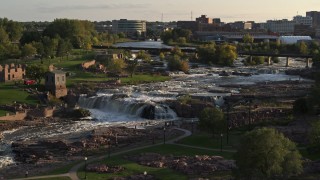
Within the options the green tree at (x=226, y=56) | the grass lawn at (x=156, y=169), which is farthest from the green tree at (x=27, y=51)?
the grass lawn at (x=156, y=169)

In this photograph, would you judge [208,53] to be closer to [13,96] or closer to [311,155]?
[13,96]

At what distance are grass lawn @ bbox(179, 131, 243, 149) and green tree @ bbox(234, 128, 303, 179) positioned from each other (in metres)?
18.2

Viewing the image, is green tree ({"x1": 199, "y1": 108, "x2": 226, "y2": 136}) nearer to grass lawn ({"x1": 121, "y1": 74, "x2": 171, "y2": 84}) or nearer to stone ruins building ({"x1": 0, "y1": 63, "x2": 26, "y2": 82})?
stone ruins building ({"x1": 0, "y1": 63, "x2": 26, "y2": 82})

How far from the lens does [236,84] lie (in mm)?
118312

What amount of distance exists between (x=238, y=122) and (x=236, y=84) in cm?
4540

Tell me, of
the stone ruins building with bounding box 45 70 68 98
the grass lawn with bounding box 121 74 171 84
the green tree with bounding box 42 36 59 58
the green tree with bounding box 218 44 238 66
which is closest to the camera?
the stone ruins building with bounding box 45 70 68 98

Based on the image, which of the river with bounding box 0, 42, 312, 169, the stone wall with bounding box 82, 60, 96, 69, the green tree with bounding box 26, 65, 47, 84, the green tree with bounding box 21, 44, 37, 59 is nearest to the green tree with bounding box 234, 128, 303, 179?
the river with bounding box 0, 42, 312, 169

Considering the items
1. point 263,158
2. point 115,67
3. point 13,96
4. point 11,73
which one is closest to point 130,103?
point 13,96

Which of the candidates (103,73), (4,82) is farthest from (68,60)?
(4,82)

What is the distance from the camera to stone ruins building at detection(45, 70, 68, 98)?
97438 mm

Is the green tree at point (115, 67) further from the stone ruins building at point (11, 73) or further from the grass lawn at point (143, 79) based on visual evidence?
the stone ruins building at point (11, 73)

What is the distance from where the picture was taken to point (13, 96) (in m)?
91.8

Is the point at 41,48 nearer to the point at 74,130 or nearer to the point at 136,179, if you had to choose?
the point at 74,130

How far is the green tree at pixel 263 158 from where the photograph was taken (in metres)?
39.9
